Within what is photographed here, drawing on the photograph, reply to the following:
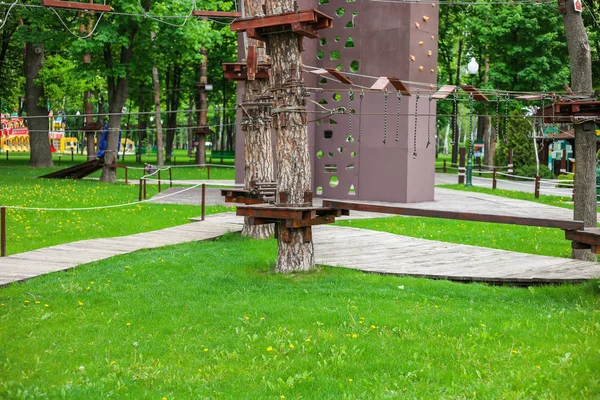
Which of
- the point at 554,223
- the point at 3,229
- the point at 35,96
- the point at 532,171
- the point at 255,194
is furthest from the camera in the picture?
the point at 532,171

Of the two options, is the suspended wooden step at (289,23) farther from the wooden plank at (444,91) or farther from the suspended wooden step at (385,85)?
the wooden plank at (444,91)

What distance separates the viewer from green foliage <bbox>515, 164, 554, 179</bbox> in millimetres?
37219

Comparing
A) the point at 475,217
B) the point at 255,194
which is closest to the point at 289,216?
the point at 475,217

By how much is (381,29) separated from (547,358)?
16921 mm

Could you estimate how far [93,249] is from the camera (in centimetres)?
1219

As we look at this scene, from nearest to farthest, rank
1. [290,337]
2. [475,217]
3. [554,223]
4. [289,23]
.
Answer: [290,337]
[554,223]
[475,217]
[289,23]

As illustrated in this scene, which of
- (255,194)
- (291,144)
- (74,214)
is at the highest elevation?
(291,144)

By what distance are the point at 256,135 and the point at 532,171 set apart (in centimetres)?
2681

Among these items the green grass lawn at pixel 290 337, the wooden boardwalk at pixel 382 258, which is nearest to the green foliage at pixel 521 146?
the wooden boardwalk at pixel 382 258

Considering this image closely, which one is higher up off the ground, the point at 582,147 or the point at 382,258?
the point at 582,147

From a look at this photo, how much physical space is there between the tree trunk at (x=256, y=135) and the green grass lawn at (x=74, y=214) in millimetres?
Answer: 2902

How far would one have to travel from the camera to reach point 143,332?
727 cm

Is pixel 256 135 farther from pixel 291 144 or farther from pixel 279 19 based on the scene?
pixel 279 19

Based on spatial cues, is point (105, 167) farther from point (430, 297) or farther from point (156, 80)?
point (430, 297)
